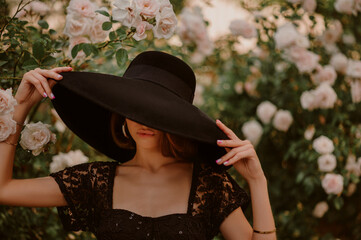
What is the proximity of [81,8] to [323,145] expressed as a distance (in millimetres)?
1897

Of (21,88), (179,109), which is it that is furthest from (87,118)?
(179,109)

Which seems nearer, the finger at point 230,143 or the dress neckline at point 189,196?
the finger at point 230,143

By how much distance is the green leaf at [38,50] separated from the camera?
5.15ft

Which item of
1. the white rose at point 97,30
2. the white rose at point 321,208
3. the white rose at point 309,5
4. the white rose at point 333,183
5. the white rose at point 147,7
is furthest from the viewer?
the white rose at point 321,208

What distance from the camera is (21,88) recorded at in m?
1.47

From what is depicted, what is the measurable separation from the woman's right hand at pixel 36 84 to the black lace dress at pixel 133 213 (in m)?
0.32

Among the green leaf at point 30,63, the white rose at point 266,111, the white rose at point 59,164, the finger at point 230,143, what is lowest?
the white rose at point 266,111

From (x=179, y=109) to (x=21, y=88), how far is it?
0.60 m

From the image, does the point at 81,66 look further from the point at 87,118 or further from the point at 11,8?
the point at 11,8

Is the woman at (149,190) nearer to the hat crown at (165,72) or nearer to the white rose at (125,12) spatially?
the hat crown at (165,72)

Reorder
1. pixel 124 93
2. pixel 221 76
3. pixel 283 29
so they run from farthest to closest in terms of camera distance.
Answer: pixel 221 76
pixel 283 29
pixel 124 93

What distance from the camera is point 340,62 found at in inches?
120

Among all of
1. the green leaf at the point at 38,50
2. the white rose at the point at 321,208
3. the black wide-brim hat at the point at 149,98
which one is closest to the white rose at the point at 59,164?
the black wide-brim hat at the point at 149,98

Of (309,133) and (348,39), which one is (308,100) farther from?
(348,39)
